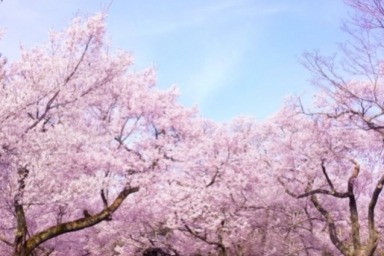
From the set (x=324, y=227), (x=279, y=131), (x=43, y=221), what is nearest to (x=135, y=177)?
(x=43, y=221)

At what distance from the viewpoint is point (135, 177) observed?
15.5m

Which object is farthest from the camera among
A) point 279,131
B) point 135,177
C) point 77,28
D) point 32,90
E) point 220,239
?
point 279,131

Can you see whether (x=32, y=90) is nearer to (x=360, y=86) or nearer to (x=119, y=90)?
(x=119, y=90)

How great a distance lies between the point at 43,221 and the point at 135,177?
665 centimetres

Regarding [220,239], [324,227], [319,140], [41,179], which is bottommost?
[41,179]

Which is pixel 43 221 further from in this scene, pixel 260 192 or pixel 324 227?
pixel 324 227

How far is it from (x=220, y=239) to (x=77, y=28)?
30.0 feet

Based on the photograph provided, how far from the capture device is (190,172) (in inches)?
706

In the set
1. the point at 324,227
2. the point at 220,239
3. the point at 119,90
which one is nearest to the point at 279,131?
the point at 324,227

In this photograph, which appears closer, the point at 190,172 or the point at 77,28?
the point at 77,28

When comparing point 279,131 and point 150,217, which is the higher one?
point 279,131

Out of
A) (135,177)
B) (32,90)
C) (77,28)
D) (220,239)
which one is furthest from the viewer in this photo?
(220,239)

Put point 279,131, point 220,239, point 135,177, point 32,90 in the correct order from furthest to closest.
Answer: point 279,131
point 220,239
point 135,177
point 32,90

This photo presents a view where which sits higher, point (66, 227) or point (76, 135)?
point (76, 135)
